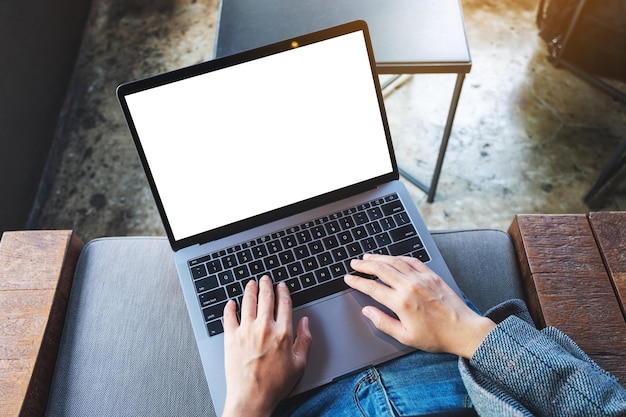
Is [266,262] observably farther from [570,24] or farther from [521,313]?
[570,24]

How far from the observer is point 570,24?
169 cm

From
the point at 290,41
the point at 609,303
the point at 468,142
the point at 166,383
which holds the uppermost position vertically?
the point at 290,41

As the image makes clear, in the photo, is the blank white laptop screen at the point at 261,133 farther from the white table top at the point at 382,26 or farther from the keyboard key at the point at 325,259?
the white table top at the point at 382,26

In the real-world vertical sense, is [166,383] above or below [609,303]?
below

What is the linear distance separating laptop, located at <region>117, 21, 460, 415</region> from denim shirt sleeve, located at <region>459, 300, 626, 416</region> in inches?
6.2

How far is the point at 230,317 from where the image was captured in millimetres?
752

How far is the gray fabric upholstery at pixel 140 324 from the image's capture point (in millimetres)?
808

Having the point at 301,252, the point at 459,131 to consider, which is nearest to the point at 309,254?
the point at 301,252

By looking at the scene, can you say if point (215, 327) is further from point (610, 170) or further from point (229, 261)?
point (610, 170)

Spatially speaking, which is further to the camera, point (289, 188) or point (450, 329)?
point (289, 188)

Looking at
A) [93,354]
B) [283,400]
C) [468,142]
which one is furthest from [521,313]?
[468,142]

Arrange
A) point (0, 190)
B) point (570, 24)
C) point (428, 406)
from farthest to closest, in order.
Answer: point (570, 24) < point (0, 190) < point (428, 406)

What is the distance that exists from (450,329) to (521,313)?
121 mm

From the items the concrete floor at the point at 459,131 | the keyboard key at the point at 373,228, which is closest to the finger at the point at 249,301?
the keyboard key at the point at 373,228
